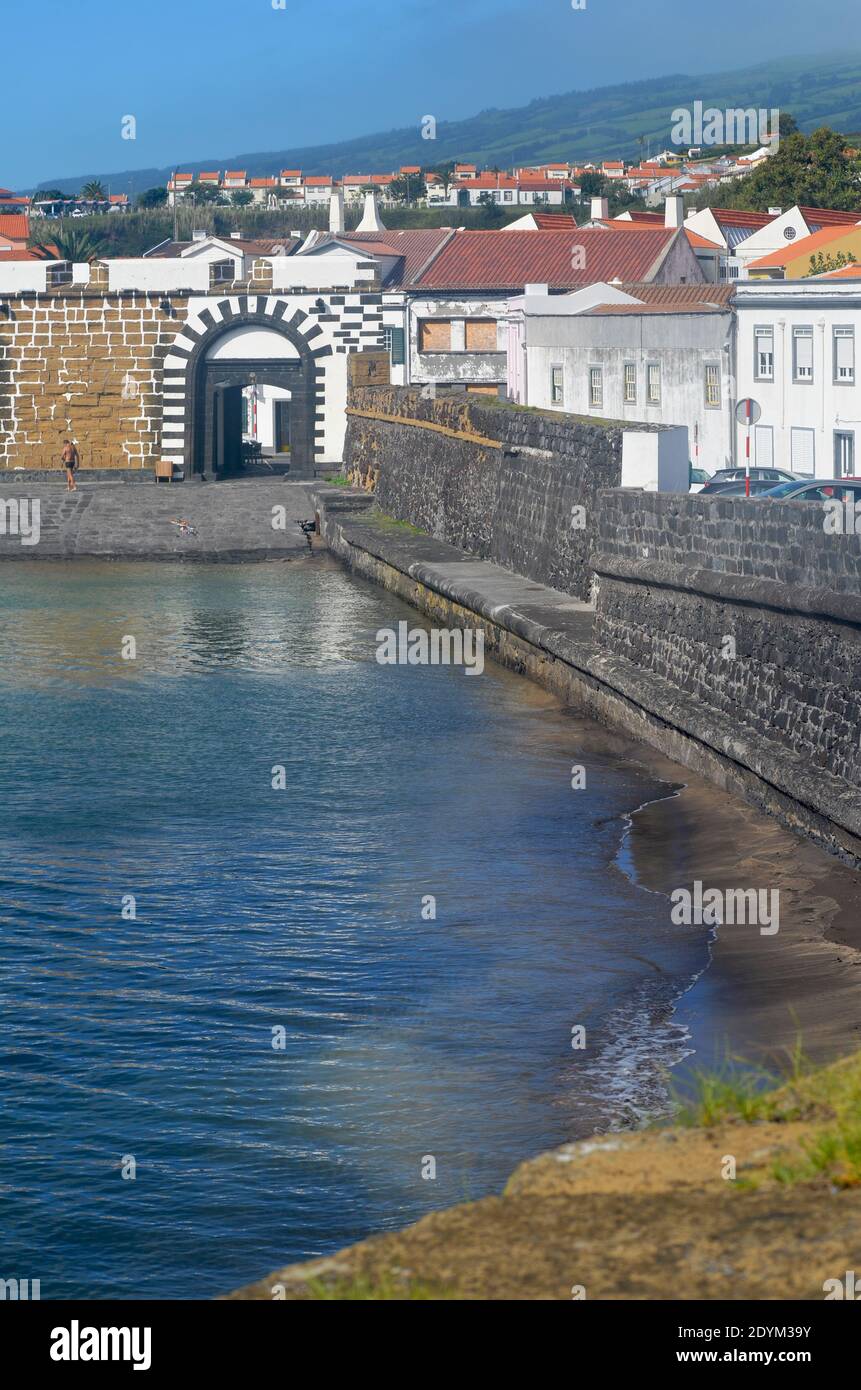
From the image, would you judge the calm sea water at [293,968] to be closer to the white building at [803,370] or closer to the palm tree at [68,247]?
the white building at [803,370]

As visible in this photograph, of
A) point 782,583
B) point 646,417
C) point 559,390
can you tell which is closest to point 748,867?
point 782,583

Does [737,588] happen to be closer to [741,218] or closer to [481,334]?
[481,334]

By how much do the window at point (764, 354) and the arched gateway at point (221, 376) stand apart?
32.0 feet

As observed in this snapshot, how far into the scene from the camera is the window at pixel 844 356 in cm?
3762

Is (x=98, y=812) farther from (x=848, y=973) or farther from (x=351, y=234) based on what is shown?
(x=351, y=234)

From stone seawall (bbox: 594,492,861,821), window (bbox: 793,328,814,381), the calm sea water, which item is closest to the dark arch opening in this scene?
window (bbox: 793,328,814,381)

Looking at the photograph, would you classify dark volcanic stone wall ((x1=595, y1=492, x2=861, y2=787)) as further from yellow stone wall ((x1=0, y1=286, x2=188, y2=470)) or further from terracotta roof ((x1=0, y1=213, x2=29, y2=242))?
terracotta roof ((x1=0, y1=213, x2=29, y2=242))

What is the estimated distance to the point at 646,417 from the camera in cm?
4272

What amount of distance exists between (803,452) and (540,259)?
21.2 m

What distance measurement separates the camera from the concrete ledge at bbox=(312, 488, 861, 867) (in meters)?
13.1

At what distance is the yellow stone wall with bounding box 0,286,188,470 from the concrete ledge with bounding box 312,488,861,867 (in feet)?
32.8

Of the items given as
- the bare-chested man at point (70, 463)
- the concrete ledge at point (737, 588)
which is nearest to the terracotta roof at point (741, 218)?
the bare-chested man at point (70, 463)

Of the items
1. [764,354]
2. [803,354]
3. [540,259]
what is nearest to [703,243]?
[540,259]
